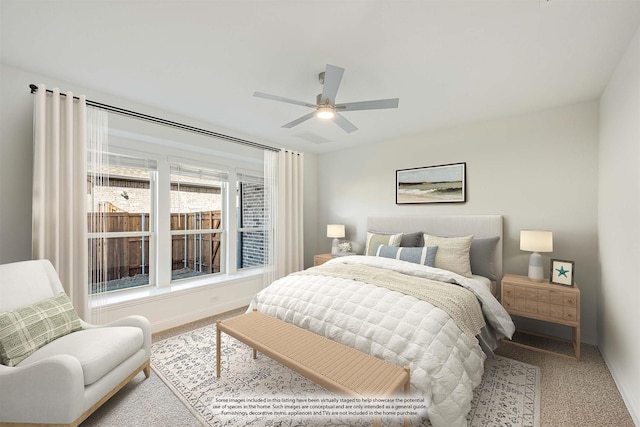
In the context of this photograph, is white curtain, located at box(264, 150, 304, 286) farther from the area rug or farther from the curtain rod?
the area rug

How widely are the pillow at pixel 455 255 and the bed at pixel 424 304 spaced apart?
0.01 meters

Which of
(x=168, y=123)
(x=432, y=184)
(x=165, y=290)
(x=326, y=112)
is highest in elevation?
(x=168, y=123)

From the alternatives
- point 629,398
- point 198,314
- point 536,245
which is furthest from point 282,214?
point 629,398

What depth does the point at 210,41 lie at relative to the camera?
1.85 metres

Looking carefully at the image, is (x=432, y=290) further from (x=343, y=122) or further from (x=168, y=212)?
(x=168, y=212)

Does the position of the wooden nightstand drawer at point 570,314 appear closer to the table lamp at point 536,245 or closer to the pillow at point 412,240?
the table lamp at point 536,245

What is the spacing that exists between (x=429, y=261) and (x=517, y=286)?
830 mm

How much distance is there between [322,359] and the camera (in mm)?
1709

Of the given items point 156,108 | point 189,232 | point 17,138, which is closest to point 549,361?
point 189,232

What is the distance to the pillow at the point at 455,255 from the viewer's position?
9.70ft

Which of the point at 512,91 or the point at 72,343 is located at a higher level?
the point at 512,91

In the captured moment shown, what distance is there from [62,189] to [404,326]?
3016 mm

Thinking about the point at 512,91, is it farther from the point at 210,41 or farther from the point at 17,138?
the point at 17,138

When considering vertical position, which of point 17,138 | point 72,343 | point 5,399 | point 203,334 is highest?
point 17,138
